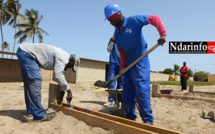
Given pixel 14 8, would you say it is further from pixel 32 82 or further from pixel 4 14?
pixel 32 82

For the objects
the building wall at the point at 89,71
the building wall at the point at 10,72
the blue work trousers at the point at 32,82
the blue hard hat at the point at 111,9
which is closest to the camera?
the blue hard hat at the point at 111,9

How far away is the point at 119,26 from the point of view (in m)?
2.65

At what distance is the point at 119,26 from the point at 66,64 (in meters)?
1.16

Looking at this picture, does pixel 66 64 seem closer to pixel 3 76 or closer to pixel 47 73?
pixel 47 73

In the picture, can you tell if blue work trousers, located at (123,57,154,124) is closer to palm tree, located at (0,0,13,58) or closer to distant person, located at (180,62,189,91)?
distant person, located at (180,62,189,91)

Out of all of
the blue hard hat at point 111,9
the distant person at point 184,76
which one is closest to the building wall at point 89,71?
the distant person at point 184,76

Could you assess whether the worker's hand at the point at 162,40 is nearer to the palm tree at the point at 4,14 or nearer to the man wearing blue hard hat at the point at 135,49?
the man wearing blue hard hat at the point at 135,49

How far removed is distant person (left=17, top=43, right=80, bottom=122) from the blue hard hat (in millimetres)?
1042

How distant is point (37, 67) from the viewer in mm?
2785

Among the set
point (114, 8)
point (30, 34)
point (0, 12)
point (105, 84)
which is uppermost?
Answer: point (0, 12)

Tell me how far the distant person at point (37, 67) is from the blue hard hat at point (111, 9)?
1042 mm

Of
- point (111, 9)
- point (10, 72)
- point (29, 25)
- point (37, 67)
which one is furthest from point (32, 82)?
point (29, 25)

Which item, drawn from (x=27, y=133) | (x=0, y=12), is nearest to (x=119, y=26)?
(x=27, y=133)

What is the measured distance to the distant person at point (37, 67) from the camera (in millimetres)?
2691
